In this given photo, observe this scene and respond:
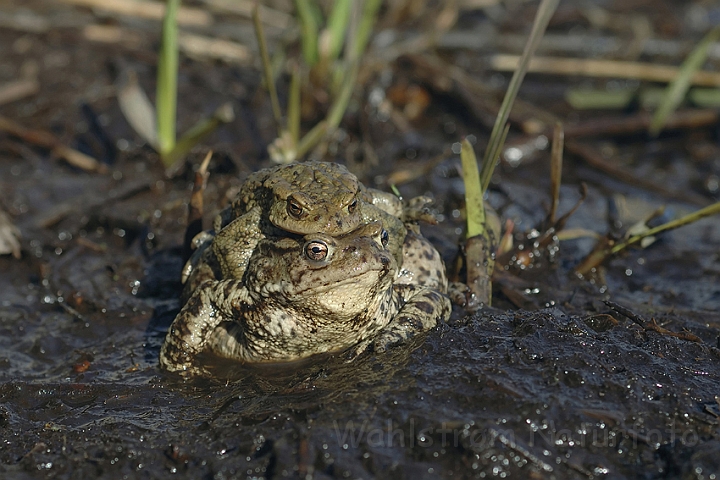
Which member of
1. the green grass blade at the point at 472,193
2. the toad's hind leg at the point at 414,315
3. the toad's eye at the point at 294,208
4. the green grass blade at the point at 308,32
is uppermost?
the green grass blade at the point at 308,32

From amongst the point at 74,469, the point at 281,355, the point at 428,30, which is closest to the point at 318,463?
the point at 281,355

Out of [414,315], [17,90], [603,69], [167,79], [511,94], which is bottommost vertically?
[414,315]

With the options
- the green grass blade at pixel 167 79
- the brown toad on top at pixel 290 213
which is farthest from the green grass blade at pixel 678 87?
the green grass blade at pixel 167 79

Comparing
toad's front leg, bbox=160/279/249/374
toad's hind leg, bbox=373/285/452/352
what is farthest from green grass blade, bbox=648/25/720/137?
toad's front leg, bbox=160/279/249/374

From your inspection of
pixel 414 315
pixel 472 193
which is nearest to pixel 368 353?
pixel 414 315

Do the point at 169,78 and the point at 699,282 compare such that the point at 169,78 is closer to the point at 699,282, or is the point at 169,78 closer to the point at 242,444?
the point at 242,444

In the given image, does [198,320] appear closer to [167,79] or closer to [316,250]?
[316,250]

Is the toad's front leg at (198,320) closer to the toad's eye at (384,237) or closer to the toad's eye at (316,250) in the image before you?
the toad's eye at (316,250)
